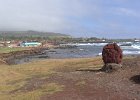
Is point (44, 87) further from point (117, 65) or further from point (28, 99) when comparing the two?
point (117, 65)

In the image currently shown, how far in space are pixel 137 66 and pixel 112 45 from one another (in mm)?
4297

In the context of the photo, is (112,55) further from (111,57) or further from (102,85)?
(102,85)

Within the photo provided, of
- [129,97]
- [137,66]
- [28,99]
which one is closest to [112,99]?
[129,97]

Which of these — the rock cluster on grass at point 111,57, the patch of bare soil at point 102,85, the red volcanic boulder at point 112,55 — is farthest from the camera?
the red volcanic boulder at point 112,55

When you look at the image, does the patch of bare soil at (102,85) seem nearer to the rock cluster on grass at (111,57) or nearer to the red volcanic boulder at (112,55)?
the rock cluster on grass at (111,57)

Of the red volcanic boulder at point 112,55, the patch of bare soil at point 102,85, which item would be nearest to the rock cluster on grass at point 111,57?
the red volcanic boulder at point 112,55

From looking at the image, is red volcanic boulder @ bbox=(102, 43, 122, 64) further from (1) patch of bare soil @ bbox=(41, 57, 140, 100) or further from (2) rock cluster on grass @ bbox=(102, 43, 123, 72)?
(1) patch of bare soil @ bbox=(41, 57, 140, 100)

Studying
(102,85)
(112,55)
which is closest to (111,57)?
(112,55)

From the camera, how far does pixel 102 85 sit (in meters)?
29.3

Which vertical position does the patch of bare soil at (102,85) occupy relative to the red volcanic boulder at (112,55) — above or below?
below

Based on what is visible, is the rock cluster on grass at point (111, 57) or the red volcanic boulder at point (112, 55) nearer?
the rock cluster on grass at point (111, 57)

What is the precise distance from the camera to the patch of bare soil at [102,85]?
85.4 ft

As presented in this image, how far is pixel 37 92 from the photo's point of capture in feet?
95.0

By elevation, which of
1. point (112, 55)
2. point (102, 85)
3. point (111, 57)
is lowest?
point (102, 85)
